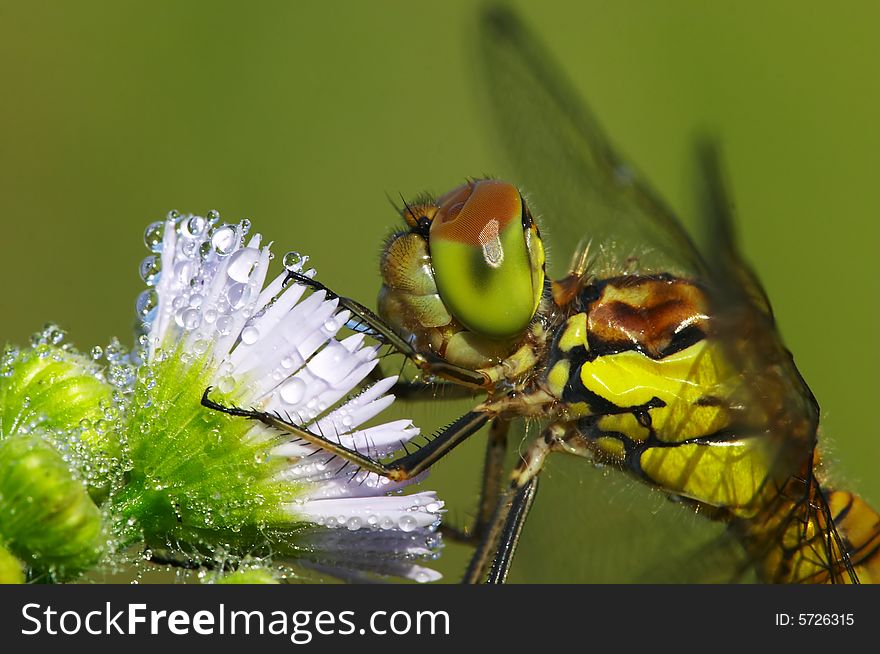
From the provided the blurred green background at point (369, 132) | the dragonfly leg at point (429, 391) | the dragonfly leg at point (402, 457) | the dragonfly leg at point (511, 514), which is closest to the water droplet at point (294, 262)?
the dragonfly leg at point (402, 457)

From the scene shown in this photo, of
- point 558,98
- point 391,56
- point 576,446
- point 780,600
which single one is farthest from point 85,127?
point 780,600

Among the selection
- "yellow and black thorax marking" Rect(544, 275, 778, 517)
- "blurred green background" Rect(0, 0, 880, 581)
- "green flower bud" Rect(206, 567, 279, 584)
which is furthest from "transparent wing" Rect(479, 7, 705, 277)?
"blurred green background" Rect(0, 0, 880, 581)

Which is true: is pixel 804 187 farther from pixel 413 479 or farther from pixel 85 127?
pixel 413 479

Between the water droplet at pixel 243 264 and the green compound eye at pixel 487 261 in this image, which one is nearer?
the water droplet at pixel 243 264

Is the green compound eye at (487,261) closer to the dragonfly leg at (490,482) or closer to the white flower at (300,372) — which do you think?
the white flower at (300,372)

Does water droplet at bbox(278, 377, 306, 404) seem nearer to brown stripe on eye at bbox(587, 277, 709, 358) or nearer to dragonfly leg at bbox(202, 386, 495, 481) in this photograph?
dragonfly leg at bbox(202, 386, 495, 481)
